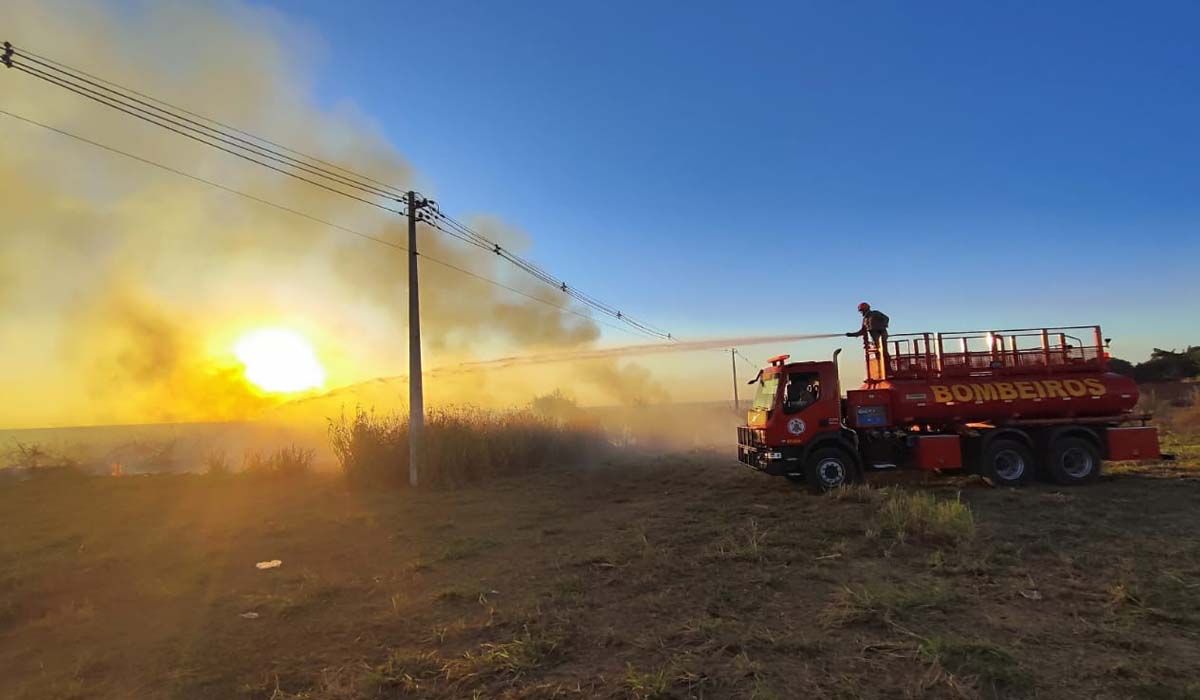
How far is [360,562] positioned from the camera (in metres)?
8.88

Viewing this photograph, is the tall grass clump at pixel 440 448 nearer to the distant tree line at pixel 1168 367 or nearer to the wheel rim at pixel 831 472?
the wheel rim at pixel 831 472

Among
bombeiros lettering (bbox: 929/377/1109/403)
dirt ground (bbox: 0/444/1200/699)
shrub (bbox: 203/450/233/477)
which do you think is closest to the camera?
dirt ground (bbox: 0/444/1200/699)

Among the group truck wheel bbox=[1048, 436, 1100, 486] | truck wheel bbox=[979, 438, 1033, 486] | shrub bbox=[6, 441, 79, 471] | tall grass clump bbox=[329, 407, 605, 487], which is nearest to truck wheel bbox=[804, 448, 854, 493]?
truck wheel bbox=[979, 438, 1033, 486]

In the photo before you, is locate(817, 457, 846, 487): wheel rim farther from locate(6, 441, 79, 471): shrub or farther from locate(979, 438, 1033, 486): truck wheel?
locate(6, 441, 79, 471): shrub

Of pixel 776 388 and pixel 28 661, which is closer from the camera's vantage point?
pixel 28 661

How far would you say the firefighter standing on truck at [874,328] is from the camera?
15.9 meters

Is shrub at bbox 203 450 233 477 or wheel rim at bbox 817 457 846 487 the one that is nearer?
wheel rim at bbox 817 457 846 487

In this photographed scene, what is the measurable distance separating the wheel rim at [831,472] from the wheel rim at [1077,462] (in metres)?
5.15

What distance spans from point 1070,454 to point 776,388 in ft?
22.8

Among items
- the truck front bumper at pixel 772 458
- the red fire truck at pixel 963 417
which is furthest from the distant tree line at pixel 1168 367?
the truck front bumper at pixel 772 458

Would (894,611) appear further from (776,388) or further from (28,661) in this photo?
(776,388)

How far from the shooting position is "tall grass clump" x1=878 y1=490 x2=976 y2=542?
8883 millimetres

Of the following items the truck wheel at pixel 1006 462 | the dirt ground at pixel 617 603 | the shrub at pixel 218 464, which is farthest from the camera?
the shrub at pixel 218 464

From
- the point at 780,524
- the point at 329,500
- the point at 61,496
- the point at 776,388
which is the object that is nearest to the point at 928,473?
the point at 776,388
